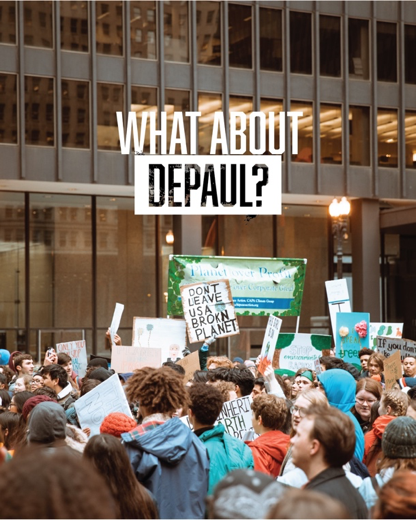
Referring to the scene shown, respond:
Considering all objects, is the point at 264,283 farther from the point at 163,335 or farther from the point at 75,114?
the point at 75,114

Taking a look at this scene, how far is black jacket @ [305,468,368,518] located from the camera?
3934 millimetres

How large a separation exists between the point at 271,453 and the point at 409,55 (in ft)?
91.3

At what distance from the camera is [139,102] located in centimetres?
2861

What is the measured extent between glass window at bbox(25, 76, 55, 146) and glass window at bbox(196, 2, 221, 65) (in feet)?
17.2

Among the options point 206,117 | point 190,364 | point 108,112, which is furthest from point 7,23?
point 190,364

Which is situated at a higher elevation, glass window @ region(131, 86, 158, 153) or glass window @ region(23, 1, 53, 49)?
glass window @ region(23, 1, 53, 49)

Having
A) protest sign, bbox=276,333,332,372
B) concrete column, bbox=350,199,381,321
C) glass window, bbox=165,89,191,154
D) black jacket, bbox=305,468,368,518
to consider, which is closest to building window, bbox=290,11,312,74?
glass window, bbox=165,89,191,154

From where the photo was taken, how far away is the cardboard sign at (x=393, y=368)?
1109cm

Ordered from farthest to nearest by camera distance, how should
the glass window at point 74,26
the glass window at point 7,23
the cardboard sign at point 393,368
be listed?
the glass window at point 74,26, the glass window at point 7,23, the cardboard sign at point 393,368

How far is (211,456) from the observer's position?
5.89 metres

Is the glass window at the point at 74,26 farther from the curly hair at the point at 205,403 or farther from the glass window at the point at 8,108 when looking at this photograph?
the curly hair at the point at 205,403

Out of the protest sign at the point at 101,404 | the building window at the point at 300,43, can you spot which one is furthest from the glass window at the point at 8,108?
the protest sign at the point at 101,404

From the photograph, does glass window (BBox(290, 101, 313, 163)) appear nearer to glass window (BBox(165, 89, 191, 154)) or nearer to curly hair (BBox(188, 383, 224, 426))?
glass window (BBox(165, 89, 191, 154))

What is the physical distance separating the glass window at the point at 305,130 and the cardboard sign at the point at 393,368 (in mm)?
19937
